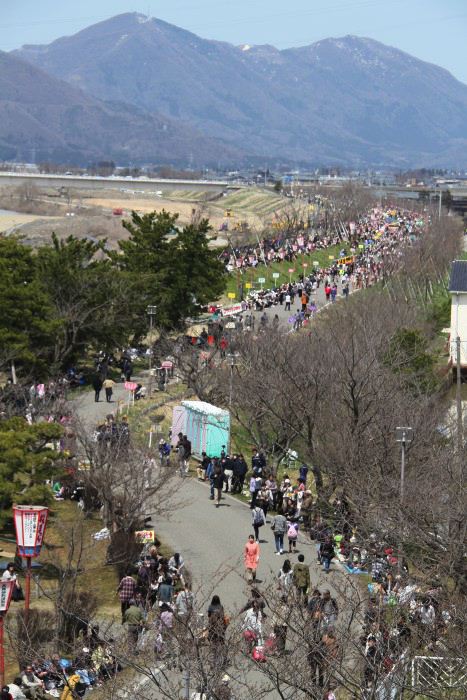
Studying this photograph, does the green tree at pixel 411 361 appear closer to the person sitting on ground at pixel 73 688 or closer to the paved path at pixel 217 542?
the paved path at pixel 217 542

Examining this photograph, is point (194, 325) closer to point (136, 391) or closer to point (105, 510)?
point (136, 391)

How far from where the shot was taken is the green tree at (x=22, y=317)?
132 ft

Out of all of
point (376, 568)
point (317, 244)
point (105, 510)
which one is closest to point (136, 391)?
point (105, 510)

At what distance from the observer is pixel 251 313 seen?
214ft

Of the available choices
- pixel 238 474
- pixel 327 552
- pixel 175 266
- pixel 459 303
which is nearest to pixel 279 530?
pixel 327 552

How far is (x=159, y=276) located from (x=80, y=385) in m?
8.48

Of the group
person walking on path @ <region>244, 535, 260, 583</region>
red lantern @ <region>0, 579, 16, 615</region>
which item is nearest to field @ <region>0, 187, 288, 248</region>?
person walking on path @ <region>244, 535, 260, 583</region>

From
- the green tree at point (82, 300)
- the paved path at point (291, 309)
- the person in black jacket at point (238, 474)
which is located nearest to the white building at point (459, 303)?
the paved path at point (291, 309)

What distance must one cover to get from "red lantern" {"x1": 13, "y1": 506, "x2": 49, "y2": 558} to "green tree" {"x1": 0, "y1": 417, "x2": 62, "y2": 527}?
11.2ft

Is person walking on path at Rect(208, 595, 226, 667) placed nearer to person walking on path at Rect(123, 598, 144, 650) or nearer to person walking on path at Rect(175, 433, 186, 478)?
person walking on path at Rect(123, 598, 144, 650)

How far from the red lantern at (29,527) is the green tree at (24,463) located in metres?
3.42

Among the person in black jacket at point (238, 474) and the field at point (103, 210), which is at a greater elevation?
the person in black jacket at point (238, 474)

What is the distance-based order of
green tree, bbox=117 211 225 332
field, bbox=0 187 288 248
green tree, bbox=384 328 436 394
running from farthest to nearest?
1. field, bbox=0 187 288 248
2. green tree, bbox=117 211 225 332
3. green tree, bbox=384 328 436 394

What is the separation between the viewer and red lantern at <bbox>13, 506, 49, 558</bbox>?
2133 cm
